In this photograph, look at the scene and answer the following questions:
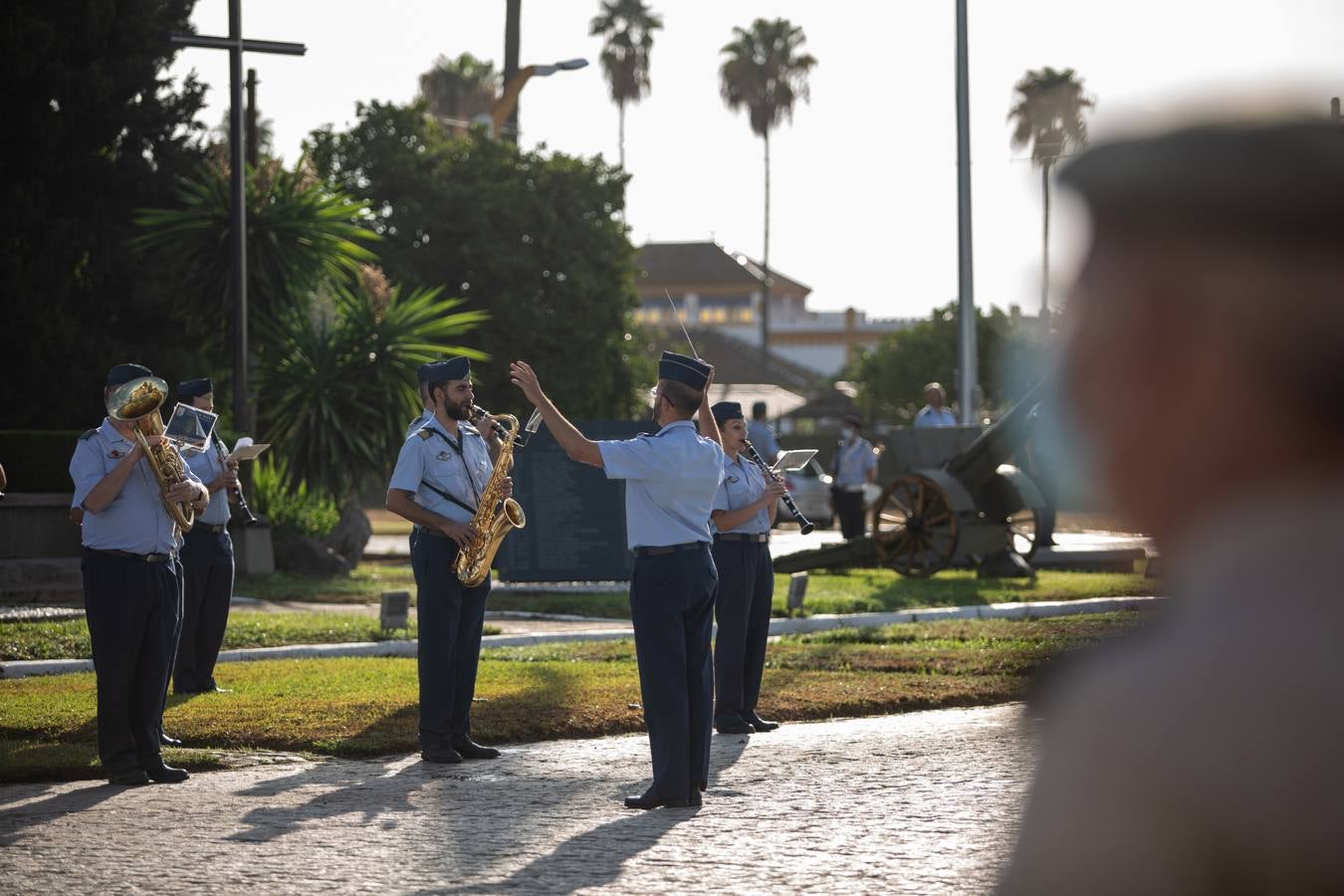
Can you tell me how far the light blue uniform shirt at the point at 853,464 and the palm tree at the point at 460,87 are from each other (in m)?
52.5

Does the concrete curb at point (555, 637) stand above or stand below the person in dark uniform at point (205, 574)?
below

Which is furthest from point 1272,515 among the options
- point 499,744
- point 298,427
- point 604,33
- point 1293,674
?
point 604,33

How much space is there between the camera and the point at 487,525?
1008 centimetres

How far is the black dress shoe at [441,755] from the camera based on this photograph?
31.5 ft

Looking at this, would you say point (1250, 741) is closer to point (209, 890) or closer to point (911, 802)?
point (209, 890)

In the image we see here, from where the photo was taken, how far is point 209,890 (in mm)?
6457

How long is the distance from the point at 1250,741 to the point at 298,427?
23.8m

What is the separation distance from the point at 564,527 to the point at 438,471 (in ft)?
32.0

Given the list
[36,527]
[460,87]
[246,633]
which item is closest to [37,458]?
[36,527]

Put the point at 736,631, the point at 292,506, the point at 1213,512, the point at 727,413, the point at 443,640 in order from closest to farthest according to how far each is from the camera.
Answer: the point at 1213,512 < the point at 443,640 < the point at 736,631 < the point at 727,413 < the point at 292,506

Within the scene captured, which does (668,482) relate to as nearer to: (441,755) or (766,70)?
(441,755)

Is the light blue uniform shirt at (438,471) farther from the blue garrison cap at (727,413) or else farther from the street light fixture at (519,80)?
the street light fixture at (519,80)

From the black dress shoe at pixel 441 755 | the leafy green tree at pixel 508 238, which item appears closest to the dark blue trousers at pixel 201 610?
the black dress shoe at pixel 441 755

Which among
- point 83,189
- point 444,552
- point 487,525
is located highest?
point 83,189
